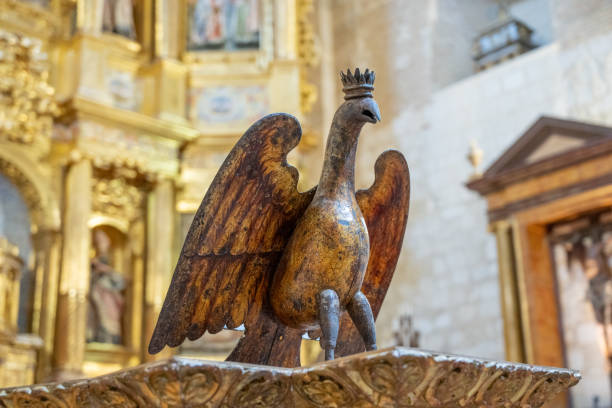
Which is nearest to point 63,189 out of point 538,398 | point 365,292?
point 365,292

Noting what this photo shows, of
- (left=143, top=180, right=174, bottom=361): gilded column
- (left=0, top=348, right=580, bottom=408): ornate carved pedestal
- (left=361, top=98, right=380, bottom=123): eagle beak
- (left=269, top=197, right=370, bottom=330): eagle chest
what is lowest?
(left=0, top=348, right=580, bottom=408): ornate carved pedestal

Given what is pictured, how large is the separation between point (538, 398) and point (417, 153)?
9061 millimetres

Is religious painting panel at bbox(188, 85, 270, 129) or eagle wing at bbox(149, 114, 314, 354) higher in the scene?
religious painting panel at bbox(188, 85, 270, 129)

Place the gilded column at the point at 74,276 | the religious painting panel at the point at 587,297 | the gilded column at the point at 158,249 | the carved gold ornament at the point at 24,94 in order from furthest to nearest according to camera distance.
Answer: the gilded column at the point at 158,249 → the carved gold ornament at the point at 24,94 → the religious painting panel at the point at 587,297 → the gilded column at the point at 74,276

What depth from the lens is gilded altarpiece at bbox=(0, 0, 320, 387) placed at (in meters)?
8.72

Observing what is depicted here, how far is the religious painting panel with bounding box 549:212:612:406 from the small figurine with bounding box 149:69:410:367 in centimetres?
594

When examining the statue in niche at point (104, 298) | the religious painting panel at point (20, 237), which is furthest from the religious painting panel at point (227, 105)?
the religious painting panel at point (20, 237)

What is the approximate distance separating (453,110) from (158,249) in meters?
4.45

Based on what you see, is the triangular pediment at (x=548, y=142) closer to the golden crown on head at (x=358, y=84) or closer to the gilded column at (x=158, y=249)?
the gilded column at (x=158, y=249)

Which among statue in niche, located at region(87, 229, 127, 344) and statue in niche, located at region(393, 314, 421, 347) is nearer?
statue in niche, located at region(87, 229, 127, 344)

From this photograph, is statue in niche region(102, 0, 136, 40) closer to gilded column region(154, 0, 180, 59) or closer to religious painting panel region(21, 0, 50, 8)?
gilded column region(154, 0, 180, 59)

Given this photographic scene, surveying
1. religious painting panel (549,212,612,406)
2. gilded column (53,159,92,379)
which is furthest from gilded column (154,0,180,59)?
religious painting panel (549,212,612,406)

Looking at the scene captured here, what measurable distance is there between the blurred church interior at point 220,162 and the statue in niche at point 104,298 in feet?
0.07

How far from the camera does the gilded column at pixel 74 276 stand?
8352mm
